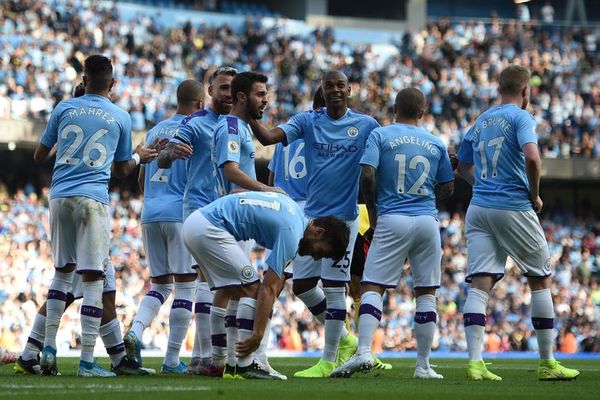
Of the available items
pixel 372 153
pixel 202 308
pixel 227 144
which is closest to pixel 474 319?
pixel 372 153

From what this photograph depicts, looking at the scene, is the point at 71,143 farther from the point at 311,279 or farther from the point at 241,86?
the point at 311,279

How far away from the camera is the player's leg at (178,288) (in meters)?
11.3

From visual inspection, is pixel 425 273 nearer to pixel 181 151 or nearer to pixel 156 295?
pixel 181 151

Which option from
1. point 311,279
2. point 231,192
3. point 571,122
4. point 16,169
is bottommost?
point 311,279

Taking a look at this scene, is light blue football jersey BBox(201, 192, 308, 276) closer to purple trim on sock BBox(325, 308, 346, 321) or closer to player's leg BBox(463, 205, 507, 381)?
purple trim on sock BBox(325, 308, 346, 321)

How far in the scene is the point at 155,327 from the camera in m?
23.1

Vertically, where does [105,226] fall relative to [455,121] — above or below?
below

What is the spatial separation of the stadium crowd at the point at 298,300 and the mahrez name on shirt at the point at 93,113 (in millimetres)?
12358

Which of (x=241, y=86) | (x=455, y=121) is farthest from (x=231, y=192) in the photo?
(x=455, y=121)

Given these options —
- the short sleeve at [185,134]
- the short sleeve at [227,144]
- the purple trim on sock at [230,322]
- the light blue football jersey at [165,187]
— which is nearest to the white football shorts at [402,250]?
the purple trim on sock at [230,322]

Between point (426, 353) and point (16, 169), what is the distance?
21.8 metres

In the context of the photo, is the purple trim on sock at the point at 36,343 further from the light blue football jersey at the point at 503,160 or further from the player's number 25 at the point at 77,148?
the light blue football jersey at the point at 503,160

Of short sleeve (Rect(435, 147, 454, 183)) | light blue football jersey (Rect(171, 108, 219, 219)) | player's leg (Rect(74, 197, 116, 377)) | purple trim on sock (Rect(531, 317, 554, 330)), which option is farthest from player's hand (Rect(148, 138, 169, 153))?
purple trim on sock (Rect(531, 317, 554, 330))

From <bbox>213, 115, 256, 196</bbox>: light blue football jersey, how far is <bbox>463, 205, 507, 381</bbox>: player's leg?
2.08 m
